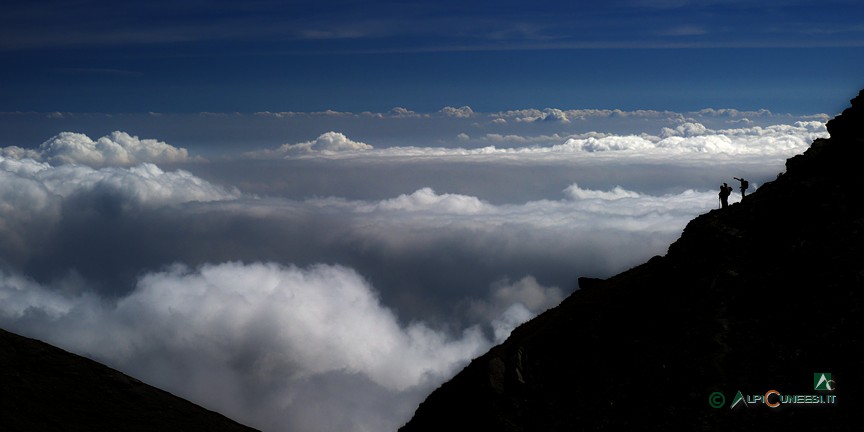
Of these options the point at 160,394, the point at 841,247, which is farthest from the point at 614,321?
the point at 160,394

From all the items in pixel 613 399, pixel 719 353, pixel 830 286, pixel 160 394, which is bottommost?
pixel 160 394

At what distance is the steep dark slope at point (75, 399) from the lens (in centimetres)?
6031

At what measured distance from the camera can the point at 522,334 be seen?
185 feet

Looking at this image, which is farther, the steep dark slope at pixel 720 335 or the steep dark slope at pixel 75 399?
the steep dark slope at pixel 75 399

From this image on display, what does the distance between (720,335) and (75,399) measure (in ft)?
189

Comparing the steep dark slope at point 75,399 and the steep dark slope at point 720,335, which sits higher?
the steep dark slope at point 720,335

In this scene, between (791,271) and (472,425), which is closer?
(791,271)

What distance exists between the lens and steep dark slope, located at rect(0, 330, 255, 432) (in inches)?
2375

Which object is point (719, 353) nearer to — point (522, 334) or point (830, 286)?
point (830, 286)

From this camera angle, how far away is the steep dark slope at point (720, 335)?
37.8 metres

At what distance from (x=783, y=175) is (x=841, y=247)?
35.3ft

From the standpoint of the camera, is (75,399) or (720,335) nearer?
(720,335)

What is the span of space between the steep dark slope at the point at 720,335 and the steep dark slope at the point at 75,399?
29.4 meters

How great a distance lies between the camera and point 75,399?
6544 cm
